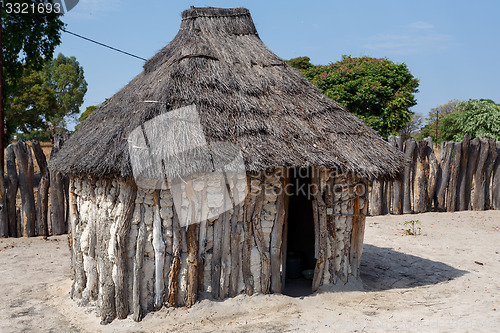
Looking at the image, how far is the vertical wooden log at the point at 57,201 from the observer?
32.0 ft

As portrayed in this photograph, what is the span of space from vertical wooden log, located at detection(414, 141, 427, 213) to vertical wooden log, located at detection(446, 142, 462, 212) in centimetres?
67

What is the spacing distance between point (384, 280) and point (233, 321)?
2.83 meters

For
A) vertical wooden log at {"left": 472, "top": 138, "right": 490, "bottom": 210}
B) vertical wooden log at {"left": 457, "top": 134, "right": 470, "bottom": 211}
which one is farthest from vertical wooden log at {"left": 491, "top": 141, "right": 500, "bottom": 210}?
vertical wooden log at {"left": 457, "top": 134, "right": 470, "bottom": 211}

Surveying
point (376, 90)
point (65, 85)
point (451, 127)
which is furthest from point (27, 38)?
point (65, 85)

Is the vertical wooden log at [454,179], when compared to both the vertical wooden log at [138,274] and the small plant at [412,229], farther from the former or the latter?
the vertical wooden log at [138,274]

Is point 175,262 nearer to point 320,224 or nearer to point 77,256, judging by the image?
point 77,256

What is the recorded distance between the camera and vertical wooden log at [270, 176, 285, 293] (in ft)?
18.8

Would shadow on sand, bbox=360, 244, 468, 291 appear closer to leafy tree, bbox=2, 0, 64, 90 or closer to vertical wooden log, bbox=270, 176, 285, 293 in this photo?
vertical wooden log, bbox=270, 176, 285, 293

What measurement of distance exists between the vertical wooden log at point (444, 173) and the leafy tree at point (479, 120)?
8187 mm

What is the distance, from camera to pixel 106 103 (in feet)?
23.5

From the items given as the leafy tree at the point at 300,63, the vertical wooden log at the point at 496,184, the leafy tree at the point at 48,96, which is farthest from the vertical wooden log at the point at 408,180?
the leafy tree at the point at 300,63

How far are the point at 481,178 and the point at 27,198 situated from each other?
11313mm

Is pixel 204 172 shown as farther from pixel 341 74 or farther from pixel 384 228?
pixel 341 74

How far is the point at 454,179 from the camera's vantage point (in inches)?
471
